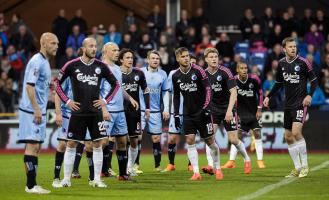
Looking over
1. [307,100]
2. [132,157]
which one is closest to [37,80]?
[132,157]

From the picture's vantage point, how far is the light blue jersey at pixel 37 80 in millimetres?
12789

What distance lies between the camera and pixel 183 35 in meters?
28.3

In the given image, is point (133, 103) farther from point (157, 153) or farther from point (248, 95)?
point (248, 95)

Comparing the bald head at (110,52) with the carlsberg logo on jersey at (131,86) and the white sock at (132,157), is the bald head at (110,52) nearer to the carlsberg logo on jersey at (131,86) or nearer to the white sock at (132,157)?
the carlsberg logo on jersey at (131,86)

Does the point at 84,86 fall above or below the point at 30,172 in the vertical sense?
above

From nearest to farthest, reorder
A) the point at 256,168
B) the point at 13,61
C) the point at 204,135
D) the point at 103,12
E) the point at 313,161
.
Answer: the point at 204,135, the point at 256,168, the point at 313,161, the point at 13,61, the point at 103,12

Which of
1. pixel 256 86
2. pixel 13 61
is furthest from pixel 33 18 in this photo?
pixel 256 86

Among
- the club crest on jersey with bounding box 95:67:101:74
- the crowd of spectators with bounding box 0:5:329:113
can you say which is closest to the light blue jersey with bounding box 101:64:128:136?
the club crest on jersey with bounding box 95:67:101:74

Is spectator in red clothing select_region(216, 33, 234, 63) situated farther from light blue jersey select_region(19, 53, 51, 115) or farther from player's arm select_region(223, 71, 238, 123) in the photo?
light blue jersey select_region(19, 53, 51, 115)

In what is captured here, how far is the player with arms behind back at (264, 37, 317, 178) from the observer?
15062 mm

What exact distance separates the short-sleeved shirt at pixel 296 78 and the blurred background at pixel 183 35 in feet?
28.7

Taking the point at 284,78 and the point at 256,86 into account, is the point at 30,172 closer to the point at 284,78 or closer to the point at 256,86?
the point at 284,78

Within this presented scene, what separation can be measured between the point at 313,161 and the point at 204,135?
5804 millimetres

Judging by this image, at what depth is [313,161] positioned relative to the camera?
20.0 meters
